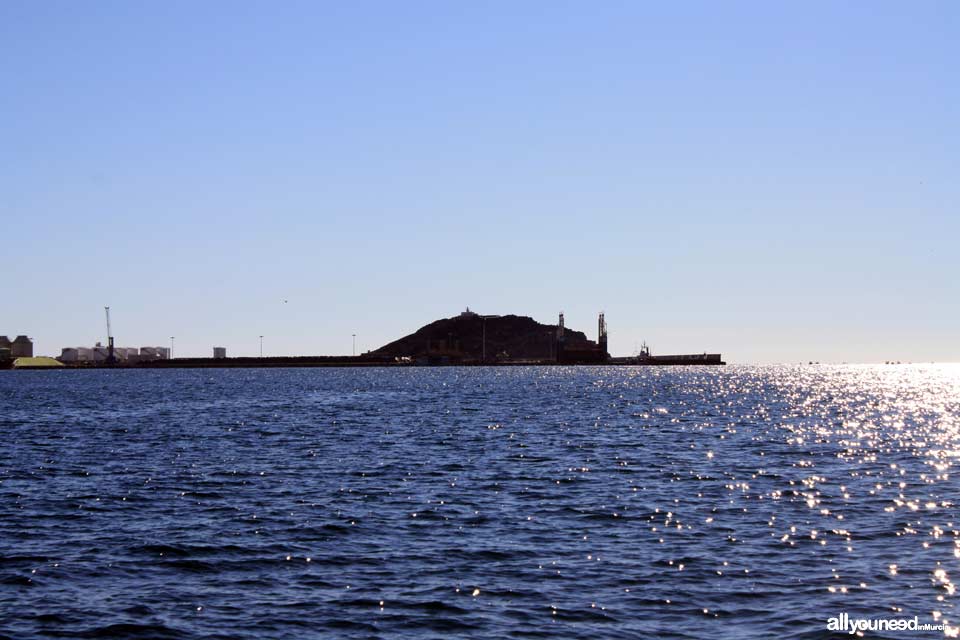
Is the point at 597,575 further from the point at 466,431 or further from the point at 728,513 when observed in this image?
the point at 466,431

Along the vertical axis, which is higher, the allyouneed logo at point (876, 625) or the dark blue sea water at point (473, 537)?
Result: the dark blue sea water at point (473, 537)

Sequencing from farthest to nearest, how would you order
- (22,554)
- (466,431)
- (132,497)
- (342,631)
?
(466,431) < (132,497) < (22,554) < (342,631)

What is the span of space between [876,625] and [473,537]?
13.1m

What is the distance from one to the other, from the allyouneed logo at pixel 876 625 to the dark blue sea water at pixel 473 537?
0.33m

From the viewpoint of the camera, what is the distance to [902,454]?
5856 centimetres

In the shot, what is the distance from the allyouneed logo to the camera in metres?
21.1

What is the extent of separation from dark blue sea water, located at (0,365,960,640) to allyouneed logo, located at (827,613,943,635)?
1.10ft

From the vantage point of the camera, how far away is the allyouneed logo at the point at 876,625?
830 inches

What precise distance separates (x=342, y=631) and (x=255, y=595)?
3874mm

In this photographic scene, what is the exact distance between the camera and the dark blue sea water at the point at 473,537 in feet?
73.4

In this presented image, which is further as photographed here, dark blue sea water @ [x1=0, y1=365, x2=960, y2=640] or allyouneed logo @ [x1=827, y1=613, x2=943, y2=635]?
dark blue sea water @ [x1=0, y1=365, x2=960, y2=640]

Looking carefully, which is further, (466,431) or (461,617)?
(466,431)

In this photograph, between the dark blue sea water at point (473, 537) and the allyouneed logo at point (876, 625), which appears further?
the dark blue sea water at point (473, 537)

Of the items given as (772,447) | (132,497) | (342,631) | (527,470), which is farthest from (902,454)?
(342,631)
